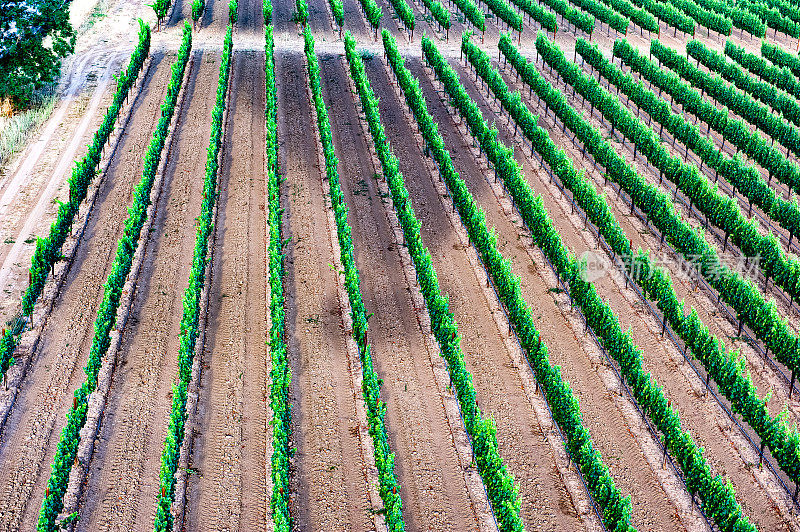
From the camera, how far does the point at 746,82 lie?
63469mm

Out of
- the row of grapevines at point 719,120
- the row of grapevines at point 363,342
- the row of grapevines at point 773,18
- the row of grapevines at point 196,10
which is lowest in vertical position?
the row of grapevines at point 363,342

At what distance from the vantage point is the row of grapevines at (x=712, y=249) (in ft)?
118

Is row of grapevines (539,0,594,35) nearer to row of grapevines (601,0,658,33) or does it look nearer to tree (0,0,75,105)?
row of grapevines (601,0,658,33)

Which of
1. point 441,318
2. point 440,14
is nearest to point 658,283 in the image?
point 441,318

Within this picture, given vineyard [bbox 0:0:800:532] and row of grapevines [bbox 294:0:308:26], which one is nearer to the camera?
vineyard [bbox 0:0:800:532]

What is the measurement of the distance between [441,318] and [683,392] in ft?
34.7

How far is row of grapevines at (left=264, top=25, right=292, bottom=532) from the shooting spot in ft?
95.6

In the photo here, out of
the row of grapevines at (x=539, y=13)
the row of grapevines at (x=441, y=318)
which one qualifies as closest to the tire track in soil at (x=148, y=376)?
the row of grapevines at (x=441, y=318)

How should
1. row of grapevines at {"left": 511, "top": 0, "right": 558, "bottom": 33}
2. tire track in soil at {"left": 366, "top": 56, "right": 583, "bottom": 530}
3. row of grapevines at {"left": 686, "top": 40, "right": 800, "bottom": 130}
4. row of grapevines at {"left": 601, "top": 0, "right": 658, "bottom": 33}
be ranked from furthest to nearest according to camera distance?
row of grapevines at {"left": 601, "top": 0, "right": 658, "bottom": 33}
row of grapevines at {"left": 511, "top": 0, "right": 558, "bottom": 33}
row of grapevines at {"left": 686, "top": 40, "right": 800, "bottom": 130}
tire track in soil at {"left": 366, "top": 56, "right": 583, "bottom": 530}

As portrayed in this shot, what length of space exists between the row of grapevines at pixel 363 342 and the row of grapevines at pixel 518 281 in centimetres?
652

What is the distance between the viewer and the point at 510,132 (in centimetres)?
5791

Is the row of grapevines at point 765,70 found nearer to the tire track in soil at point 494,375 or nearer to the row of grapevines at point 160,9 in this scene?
the tire track in soil at point 494,375

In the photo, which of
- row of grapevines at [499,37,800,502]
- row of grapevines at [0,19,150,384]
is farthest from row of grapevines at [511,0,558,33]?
row of grapevines at [0,19,150,384]

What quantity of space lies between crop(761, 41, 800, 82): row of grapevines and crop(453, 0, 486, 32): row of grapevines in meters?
23.6
